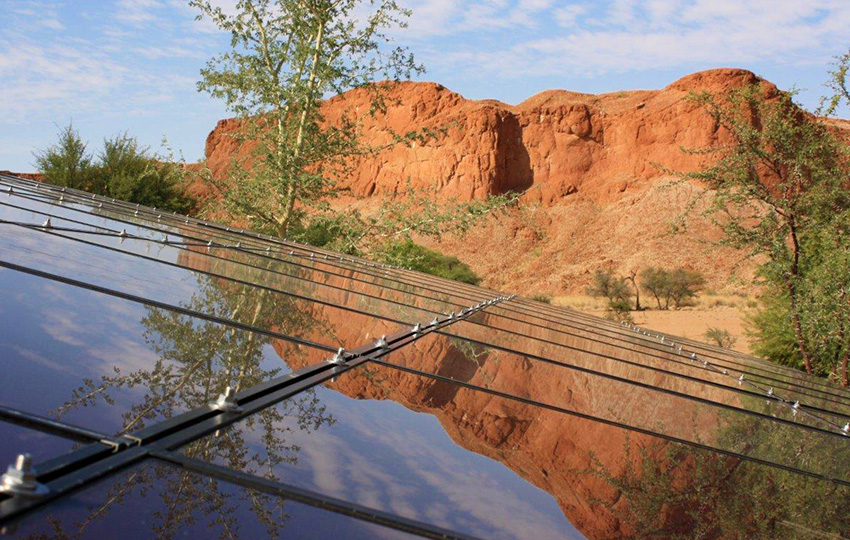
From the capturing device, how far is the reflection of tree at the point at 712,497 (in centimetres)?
177

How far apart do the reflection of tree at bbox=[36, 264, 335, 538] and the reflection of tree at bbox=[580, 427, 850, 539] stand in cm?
75

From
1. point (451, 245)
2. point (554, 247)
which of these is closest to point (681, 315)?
point (554, 247)

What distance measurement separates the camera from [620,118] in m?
65.4

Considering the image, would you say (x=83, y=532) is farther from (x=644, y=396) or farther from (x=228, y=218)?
(x=228, y=218)

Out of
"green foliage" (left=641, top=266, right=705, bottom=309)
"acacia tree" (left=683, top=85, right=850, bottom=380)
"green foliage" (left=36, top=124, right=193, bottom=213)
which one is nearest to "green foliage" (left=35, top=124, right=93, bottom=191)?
"green foliage" (left=36, top=124, right=193, bottom=213)

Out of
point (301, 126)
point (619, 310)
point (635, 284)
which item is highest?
point (301, 126)

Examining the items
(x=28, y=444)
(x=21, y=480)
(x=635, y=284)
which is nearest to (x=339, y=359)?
(x=28, y=444)

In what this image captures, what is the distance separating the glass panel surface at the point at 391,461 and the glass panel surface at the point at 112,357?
16cm

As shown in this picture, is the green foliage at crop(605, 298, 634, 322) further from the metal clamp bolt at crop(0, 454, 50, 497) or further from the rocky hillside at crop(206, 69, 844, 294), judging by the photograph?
the metal clamp bolt at crop(0, 454, 50, 497)

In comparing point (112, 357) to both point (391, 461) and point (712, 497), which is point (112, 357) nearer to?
point (391, 461)

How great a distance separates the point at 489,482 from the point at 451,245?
182ft

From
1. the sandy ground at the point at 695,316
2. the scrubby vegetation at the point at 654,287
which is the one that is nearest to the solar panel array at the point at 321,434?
the sandy ground at the point at 695,316

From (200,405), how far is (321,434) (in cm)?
27

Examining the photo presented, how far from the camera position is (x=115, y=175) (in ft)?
80.8
